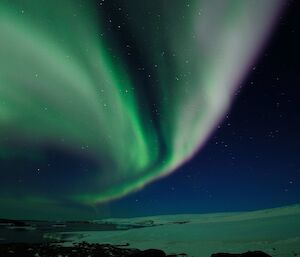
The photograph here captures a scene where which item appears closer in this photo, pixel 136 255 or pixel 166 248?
pixel 136 255

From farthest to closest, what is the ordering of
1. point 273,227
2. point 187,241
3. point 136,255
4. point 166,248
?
point 273,227
point 187,241
point 166,248
point 136,255

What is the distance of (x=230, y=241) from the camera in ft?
78.2

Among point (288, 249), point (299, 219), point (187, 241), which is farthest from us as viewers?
point (299, 219)

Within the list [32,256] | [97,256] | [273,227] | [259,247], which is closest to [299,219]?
[273,227]

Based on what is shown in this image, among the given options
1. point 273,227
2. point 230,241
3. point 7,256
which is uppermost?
point 273,227

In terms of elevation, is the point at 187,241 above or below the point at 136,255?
above

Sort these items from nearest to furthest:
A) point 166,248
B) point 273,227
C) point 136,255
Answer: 1. point 136,255
2. point 166,248
3. point 273,227


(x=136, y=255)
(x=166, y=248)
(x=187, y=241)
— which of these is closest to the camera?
(x=136, y=255)

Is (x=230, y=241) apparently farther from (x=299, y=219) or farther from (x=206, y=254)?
(x=299, y=219)

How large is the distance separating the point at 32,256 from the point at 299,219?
76.7 feet

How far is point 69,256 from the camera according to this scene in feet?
67.9

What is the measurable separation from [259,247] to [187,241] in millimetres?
6993

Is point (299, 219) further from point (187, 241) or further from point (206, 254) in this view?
point (206, 254)

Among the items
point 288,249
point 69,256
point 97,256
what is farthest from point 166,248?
point 288,249
